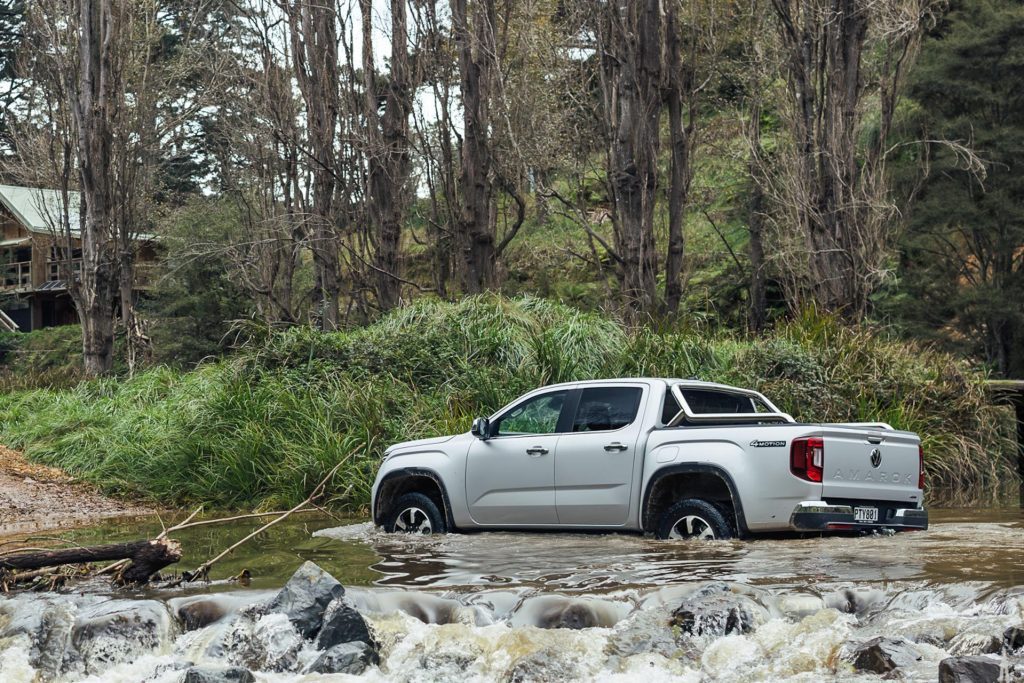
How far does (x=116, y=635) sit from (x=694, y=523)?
14.5 ft

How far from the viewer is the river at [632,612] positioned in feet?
22.4

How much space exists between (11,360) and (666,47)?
29926 mm

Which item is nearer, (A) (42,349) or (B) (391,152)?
(B) (391,152)

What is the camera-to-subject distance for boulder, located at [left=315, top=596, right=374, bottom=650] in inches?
289

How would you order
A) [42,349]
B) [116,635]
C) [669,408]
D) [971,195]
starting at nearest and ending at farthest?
[116,635] → [669,408] → [971,195] → [42,349]

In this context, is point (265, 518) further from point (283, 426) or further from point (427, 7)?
point (427, 7)

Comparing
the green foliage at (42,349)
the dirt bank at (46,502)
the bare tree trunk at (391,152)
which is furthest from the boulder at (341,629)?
the green foliage at (42,349)

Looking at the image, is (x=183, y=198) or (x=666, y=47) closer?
(x=666, y=47)

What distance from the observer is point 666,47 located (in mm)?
22578

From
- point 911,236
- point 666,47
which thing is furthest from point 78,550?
point 911,236

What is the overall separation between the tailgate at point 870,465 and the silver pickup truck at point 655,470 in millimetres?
13

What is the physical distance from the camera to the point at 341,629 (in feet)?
24.1

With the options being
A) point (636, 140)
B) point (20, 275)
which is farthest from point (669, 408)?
point (20, 275)

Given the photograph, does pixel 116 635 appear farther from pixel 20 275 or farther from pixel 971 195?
pixel 20 275
